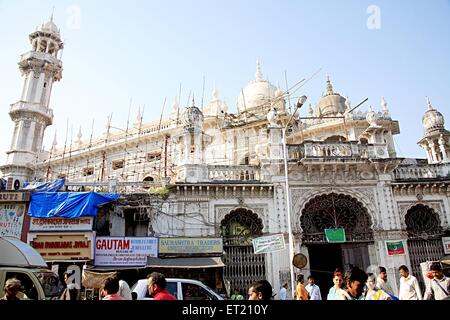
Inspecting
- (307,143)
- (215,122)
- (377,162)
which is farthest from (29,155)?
(377,162)

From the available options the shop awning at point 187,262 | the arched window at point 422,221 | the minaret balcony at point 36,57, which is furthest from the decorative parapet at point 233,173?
the minaret balcony at point 36,57

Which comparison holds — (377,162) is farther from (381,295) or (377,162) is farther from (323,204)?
(381,295)

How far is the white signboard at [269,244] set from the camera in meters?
12.8

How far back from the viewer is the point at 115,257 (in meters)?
13.9

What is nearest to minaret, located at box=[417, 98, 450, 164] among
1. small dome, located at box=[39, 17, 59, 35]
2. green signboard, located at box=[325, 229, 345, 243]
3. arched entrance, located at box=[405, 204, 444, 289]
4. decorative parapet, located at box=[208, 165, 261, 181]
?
arched entrance, located at box=[405, 204, 444, 289]

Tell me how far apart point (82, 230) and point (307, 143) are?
36.6 feet

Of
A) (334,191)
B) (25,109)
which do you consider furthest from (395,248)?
(25,109)

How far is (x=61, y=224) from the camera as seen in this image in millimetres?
14203

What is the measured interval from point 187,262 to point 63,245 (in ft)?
17.2

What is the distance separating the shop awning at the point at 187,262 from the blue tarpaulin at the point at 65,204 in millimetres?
3246

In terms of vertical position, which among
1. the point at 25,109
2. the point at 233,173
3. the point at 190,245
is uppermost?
the point at 25,109

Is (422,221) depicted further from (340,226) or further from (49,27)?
(49,27)

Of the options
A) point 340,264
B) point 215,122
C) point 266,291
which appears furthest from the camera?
point 215,122
